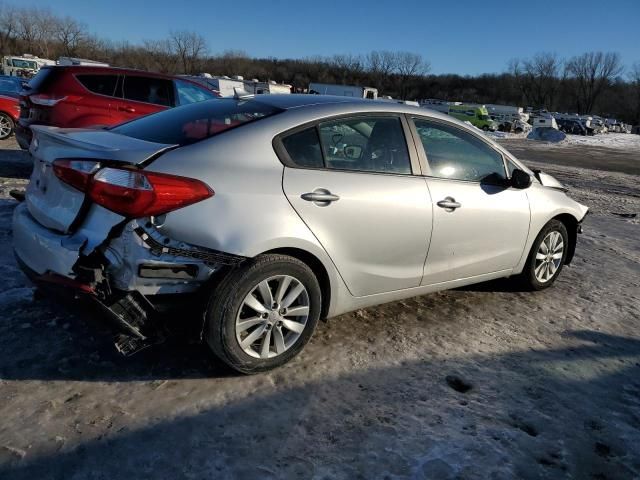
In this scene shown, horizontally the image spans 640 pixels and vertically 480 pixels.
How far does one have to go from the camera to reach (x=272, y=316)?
2.81 metres

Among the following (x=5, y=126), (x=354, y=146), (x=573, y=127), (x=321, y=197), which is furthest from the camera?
(x=573, y=127)

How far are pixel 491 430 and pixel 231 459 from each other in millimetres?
1272

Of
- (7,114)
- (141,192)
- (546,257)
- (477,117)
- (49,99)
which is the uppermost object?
(477,117)

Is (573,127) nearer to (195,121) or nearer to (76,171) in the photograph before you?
(195,121)

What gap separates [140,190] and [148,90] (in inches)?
244

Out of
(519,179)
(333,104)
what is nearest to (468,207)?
(519,179)

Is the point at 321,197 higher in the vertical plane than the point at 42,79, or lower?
lower

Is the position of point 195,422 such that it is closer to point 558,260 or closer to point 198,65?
point 558,260

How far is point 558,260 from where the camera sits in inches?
186

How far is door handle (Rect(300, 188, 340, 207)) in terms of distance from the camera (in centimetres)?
285

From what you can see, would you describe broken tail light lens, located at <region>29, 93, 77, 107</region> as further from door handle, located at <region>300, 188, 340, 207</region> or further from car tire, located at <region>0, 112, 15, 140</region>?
door handle, located at <region>300, 188, 340, 207</region>

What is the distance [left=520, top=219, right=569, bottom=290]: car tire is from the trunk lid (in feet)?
10.5

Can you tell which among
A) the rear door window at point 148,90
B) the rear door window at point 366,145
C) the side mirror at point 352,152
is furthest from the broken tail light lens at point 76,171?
the rear door window at point 148,90

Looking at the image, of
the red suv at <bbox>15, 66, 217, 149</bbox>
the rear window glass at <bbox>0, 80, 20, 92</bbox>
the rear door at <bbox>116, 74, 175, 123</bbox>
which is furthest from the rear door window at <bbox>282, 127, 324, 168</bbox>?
the rear window glass at <bbox>0, 80, 20, 92</bbox>
